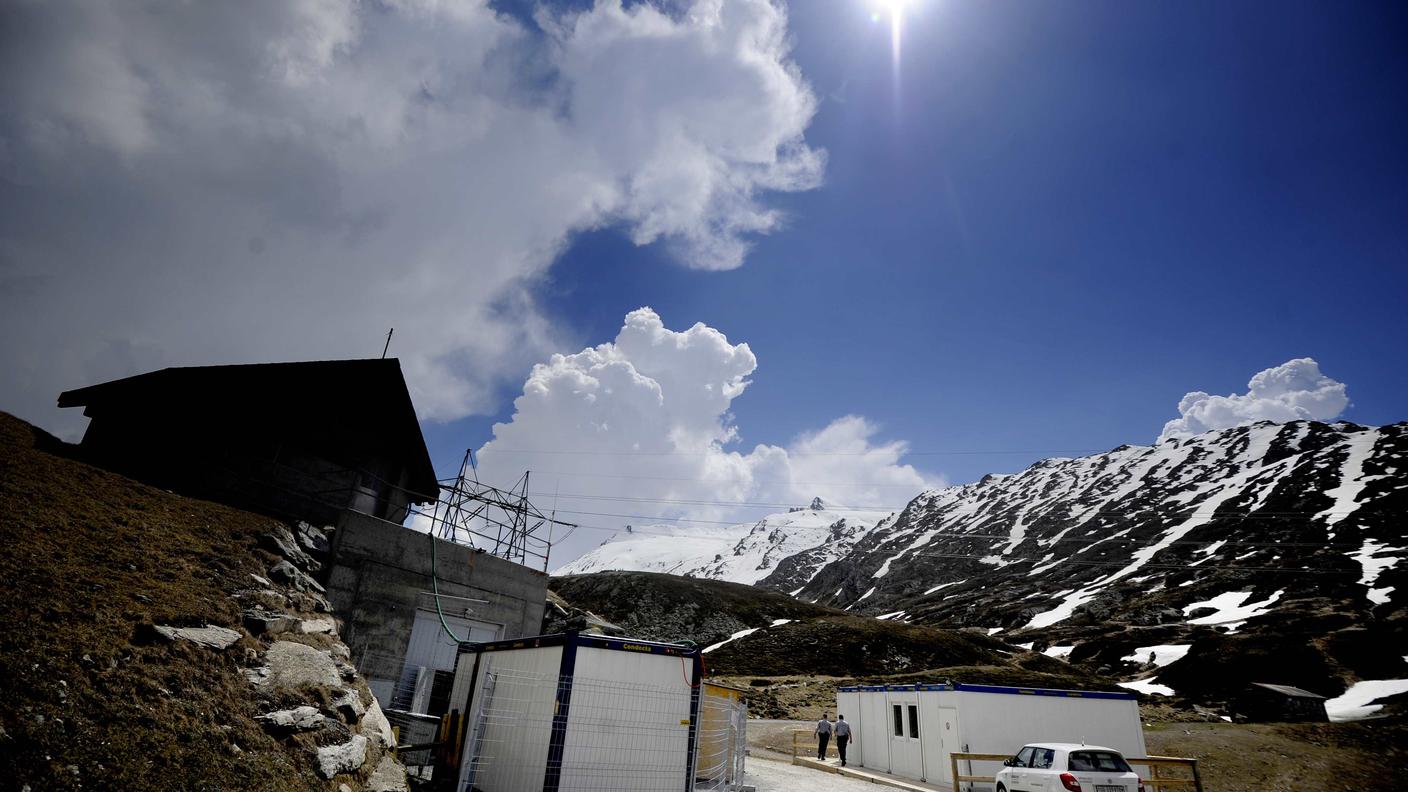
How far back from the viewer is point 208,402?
17906 mm

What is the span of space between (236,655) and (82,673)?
247 cm

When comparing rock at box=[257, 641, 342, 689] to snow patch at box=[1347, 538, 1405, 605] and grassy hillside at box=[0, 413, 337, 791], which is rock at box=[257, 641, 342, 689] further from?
snow patch at box=[1347, 538, 1405, 605]

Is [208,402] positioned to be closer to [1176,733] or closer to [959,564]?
[1176,733]

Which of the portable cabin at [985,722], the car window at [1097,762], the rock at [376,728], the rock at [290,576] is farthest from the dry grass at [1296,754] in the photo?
the rock at [290,576]

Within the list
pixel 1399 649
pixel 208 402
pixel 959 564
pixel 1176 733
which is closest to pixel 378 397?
pixel 208 402

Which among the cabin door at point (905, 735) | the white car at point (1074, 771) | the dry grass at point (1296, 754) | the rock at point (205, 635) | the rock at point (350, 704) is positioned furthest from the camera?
the cabin door at point (905, 735)

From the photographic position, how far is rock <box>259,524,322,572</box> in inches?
591

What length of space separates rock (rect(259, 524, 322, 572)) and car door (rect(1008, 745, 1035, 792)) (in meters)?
18.3

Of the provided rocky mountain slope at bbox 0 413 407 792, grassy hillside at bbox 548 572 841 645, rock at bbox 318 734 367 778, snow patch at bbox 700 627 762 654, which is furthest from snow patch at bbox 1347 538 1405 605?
rocky mountain slope at bbox 0 413 407 792

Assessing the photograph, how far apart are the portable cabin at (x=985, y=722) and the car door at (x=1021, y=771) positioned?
5225 millimetres

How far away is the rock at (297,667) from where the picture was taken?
426 inches

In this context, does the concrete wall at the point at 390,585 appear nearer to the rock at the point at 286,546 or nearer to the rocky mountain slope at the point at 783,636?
the rock at the point at 286,546

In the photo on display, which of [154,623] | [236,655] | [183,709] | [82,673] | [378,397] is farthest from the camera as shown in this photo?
[378,397]

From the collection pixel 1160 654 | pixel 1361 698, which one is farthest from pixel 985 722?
pixel 1160 654
